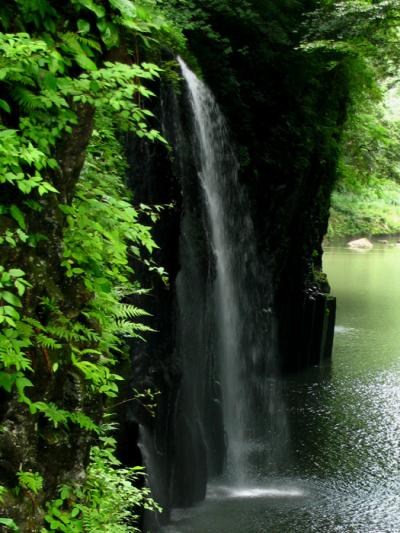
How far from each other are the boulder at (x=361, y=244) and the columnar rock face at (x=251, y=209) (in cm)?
3011

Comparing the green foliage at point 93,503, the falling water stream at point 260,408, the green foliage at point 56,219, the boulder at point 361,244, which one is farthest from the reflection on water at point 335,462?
the boulder at point 361,244

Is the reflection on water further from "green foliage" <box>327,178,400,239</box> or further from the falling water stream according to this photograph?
"green foliage" <box>327,178,400,239</box>

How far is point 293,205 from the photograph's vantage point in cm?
1450

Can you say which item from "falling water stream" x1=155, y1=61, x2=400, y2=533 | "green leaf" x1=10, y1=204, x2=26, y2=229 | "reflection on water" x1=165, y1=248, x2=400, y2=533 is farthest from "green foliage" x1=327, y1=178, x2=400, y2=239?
"green leaf" x1=10, y1=204, x2=26, y2=229

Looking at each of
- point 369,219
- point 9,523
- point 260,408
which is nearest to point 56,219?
point 9,523

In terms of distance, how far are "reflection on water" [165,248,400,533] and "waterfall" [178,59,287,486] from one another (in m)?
0.49

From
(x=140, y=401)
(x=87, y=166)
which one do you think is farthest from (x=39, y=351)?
(x=140, y=401)

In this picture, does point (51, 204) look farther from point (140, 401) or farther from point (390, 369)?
point (390, 369)

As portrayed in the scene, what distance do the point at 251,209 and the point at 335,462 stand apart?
478 centimetres

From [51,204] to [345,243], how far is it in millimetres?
46180

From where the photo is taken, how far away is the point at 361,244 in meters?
47.6

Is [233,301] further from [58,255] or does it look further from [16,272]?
[16,272]

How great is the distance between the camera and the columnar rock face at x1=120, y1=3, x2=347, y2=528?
27.8ft

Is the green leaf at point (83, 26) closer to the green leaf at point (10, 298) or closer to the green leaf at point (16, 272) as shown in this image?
the green leaf at point (16, 272)
